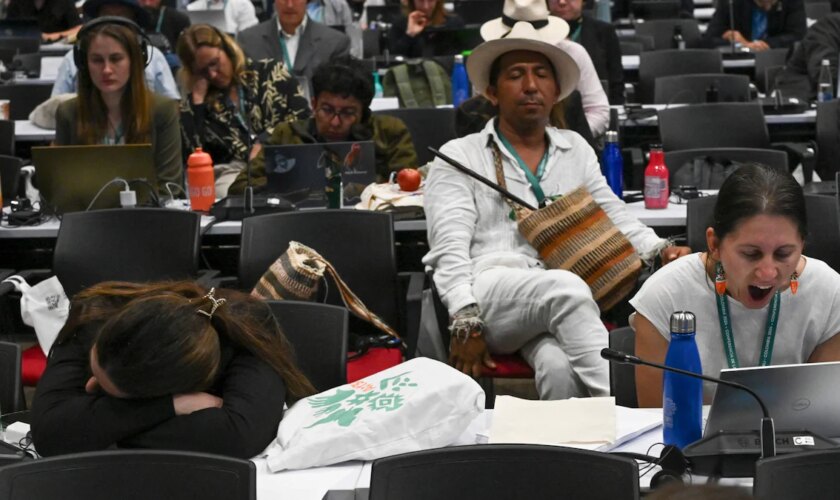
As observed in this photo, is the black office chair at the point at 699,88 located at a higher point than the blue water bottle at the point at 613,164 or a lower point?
higher

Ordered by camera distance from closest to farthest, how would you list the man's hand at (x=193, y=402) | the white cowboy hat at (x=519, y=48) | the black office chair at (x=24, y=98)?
the man's hand at (x=193, y=402)
the white cowboy hat at (x=519, y=48)
the black office chair at (x=24, y=98)

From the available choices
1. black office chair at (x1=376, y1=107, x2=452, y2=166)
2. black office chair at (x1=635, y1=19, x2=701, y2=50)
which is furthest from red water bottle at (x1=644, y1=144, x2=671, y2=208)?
black office chair at (x1=635, y1=19, x2=701, y2=50)

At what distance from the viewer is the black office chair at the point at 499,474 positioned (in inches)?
82.4

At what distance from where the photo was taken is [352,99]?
483cm

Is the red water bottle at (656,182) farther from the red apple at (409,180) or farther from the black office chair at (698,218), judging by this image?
the red apple at (409,180)

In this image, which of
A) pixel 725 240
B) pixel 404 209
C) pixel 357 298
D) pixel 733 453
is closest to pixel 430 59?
pixel 404 209

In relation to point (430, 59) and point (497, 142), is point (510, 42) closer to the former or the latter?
point (497, 142)

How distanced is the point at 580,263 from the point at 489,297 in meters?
0.32

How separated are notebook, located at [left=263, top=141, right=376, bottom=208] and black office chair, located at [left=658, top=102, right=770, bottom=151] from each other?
1481 mm

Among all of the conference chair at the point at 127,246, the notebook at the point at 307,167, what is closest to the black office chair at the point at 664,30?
the notebook at the point at 307,167

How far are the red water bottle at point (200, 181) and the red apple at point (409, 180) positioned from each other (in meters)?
0.70

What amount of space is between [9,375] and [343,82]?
7.24 ft

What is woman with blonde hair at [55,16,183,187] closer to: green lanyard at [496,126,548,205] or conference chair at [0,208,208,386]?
conference chair at [0,208,208,386]

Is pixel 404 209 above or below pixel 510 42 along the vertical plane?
below
